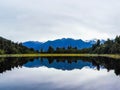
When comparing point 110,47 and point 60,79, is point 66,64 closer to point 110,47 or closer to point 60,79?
point 60,79

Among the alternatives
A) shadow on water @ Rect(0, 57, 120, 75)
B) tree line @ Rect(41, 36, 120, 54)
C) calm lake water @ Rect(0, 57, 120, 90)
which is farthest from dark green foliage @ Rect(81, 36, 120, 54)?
calm lake water @ Rect(0, 57, 120, 90)

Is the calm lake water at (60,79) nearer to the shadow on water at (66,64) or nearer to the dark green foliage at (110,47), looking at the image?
the shadow on water at (66,64)

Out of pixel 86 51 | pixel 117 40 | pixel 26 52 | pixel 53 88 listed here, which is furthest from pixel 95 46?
pixel 53 88

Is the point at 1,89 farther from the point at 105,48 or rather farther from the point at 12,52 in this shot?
the point at 12,52

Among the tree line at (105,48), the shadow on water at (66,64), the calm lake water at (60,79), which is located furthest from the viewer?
the tree line at (105,48)

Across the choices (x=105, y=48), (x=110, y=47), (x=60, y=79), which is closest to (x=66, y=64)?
(x=60, y=79)

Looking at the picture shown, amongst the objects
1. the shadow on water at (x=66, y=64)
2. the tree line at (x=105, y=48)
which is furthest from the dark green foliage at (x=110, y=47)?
the shadow on water at (x=66, y=64)

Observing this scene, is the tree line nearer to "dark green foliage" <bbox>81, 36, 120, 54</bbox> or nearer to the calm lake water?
"dark green foliage" <bbox>81, 36, 120, 54</bbox>

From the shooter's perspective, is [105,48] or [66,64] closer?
[66,64]

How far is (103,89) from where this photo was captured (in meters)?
20.7

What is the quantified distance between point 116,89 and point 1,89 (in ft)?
25.5

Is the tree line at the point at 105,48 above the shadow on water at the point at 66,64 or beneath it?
above

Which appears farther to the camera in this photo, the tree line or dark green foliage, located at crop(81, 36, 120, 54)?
the tree line

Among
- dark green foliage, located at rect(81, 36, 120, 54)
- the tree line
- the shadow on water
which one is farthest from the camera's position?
the tree line
